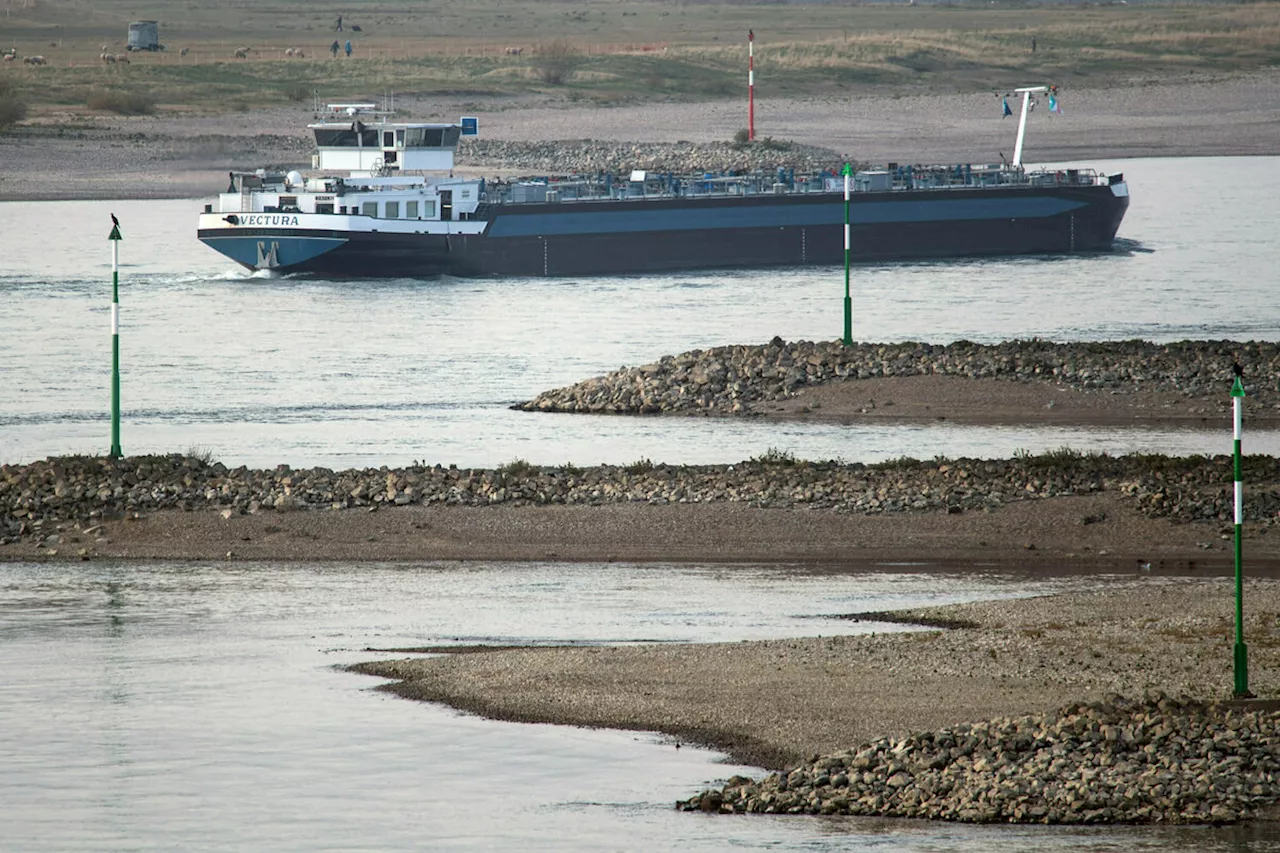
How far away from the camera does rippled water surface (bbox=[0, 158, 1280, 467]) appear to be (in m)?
32.9

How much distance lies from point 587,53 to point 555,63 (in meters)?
9.47

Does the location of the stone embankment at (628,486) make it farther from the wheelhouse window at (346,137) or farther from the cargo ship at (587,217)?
the wheelhouse window at (346,137)

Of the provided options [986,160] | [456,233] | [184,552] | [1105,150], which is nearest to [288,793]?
[184,552]

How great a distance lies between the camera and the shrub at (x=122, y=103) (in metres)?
102

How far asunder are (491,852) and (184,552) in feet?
38.9

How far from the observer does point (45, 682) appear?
18.4 metres

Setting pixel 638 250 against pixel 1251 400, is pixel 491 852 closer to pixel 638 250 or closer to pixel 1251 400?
pixel 1251 400

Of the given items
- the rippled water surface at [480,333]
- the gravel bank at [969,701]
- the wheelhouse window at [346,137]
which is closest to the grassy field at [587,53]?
the rippled water surface at [480,333]

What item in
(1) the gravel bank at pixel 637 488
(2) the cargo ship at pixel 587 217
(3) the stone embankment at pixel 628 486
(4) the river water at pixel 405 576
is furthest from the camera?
(2) the cargo ship at pixel 587 217

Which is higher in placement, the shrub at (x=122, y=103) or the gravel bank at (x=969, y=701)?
the shrub at (x=122, y=103)

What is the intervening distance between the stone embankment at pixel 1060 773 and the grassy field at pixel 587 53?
308 feet

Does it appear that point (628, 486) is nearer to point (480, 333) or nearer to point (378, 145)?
point (480, 333)

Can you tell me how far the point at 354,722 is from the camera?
16.8 metres

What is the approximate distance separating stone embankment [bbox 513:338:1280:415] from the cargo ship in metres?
25.2
